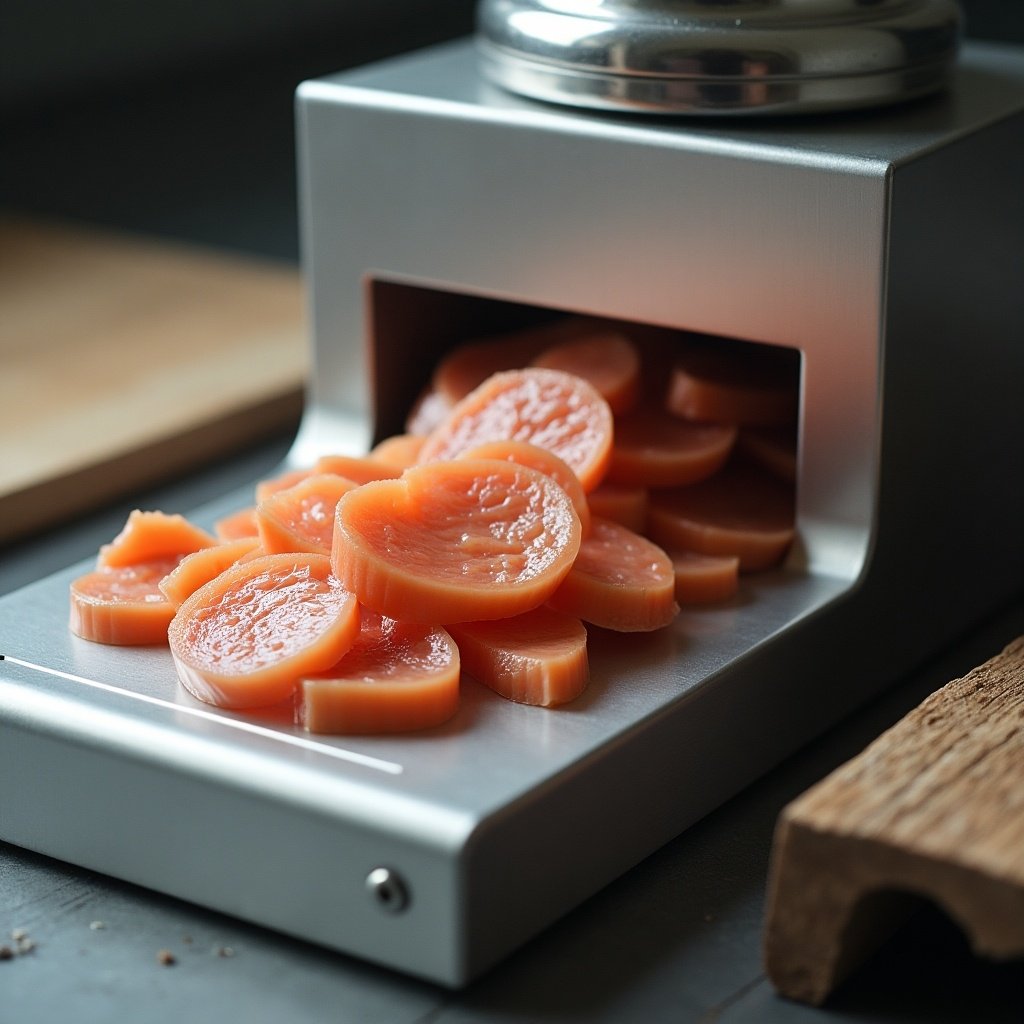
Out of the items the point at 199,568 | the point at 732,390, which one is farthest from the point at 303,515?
the point at 732,390

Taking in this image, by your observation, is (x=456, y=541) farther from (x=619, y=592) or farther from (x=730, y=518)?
(x=730, y=518)

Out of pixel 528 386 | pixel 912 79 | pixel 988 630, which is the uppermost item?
pixel 912 79

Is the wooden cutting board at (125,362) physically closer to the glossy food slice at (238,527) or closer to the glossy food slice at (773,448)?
the glossy food slice at (238,527)

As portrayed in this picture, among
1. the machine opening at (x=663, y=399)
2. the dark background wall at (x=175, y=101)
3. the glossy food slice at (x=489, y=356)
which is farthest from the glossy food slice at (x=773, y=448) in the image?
the dark background wall at (x=175, y=101)

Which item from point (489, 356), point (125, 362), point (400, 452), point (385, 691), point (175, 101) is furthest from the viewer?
point (175, 101)

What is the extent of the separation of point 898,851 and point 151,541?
64cm

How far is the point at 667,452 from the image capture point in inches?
54.6

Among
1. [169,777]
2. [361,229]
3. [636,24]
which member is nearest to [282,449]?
[361,229]

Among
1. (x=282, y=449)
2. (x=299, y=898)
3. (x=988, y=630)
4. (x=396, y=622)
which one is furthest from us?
(x=282, y=449)

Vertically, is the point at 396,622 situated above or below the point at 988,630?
above

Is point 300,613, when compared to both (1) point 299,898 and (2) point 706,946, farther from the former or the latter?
(2) point 706,946

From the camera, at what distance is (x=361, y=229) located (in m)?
1.53

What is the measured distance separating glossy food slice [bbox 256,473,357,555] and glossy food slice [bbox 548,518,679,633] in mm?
174

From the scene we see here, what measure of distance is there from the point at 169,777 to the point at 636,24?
0.68 m
